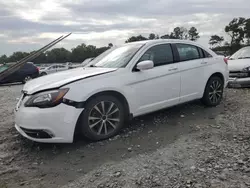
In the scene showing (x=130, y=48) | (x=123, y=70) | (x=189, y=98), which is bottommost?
(x=189, y=98)

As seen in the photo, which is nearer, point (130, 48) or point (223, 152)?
point (223, 152)

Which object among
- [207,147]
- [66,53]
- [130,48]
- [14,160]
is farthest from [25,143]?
[66,53]

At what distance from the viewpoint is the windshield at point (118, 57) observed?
4551mm

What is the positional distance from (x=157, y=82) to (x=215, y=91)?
1822mm

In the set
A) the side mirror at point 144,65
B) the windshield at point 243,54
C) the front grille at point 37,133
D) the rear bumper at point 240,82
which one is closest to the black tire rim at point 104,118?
the front grille at point 37,133

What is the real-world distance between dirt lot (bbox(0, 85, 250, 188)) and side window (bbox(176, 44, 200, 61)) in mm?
1215

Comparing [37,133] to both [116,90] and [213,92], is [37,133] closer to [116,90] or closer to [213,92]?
[116,90]

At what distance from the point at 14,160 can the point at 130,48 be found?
2722 millimetres

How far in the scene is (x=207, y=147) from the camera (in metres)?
3.72

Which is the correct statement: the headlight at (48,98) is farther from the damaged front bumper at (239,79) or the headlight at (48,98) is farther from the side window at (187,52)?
the damaged front bumper at (239,79)

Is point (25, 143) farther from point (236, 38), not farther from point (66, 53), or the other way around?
point (66, 53)

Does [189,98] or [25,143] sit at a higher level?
[189,98]

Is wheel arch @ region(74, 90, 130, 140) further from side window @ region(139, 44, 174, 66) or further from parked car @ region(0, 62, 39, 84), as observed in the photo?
parked car @ region(0, 62, 39, 84)

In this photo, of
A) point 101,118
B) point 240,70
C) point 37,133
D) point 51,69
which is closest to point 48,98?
point 37,133
